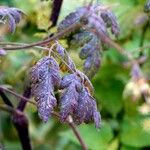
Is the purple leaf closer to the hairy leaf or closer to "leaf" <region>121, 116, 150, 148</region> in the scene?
the hairy leaf

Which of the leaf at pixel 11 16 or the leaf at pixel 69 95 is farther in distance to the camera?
the leaf at pixel 11 16

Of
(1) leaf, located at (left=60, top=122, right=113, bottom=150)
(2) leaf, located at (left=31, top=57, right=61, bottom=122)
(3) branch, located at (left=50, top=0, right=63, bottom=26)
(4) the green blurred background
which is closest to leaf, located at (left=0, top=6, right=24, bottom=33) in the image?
(2) leaf, located at (left=31, top=57, right=61, bottom=122)

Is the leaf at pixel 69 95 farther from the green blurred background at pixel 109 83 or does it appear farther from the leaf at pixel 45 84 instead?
the green blurred background at pixel 109 83

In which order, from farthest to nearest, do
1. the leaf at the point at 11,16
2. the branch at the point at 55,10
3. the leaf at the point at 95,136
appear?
the leaf at the point at 95,136, the branch at the point at 55,10, the leaf at the point at 11,16

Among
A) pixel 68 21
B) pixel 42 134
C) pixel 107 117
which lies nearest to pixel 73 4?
pixel 68 21

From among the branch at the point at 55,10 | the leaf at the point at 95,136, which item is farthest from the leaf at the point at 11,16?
the leaf at the point at 95,136

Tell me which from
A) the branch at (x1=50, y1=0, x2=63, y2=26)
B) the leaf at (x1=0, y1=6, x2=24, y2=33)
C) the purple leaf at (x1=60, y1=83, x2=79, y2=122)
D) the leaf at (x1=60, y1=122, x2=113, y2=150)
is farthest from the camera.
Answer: the leaf at (x1=60, y1=122, x2=113, y2=150)

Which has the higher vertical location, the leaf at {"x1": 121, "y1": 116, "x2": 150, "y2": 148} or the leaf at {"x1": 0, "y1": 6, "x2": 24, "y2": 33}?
the leaf at {"x1": 0, "y1": 6, "x2": 24, "y2": 33}

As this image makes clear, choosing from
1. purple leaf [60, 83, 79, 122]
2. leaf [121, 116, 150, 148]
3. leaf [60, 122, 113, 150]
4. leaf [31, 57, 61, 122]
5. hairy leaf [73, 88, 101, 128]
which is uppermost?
leaf [31, 57, 61, 122]

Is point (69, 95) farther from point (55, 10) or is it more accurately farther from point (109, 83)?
point (109, 83)
